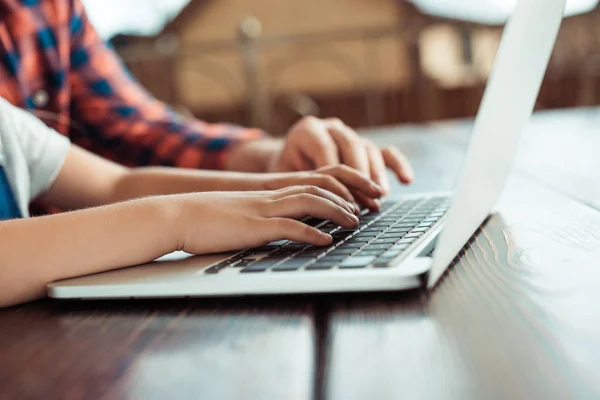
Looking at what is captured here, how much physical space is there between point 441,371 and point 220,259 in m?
0.18

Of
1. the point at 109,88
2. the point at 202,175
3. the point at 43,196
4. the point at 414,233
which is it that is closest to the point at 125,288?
the point at 414,233

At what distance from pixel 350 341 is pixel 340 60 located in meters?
5.78

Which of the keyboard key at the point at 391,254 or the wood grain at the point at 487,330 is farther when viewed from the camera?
the keyboard key at the point at 391,254

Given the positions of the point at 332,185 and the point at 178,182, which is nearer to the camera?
the point at 332,185

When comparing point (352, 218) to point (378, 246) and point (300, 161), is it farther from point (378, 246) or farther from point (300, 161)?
point (300, 161)

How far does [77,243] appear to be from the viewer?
0.36m

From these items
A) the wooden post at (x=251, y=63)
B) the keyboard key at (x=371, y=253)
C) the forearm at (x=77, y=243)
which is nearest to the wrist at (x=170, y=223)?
the forearm at (x=77, y=243)

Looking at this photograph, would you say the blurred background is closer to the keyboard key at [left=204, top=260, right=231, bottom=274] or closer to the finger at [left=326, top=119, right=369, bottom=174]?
the finger at [left=326, top=119, right=369, bottom=174]

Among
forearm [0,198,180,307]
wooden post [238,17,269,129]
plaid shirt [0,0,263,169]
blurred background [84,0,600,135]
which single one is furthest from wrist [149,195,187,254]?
blurred background [84,0,600,135]

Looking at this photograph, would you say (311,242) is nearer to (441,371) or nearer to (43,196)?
(441,371)

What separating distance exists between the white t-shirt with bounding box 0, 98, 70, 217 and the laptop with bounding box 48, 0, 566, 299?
11.1 inches

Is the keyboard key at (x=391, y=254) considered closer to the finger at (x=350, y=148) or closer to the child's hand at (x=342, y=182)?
the child's hand at (x=342, y=182)

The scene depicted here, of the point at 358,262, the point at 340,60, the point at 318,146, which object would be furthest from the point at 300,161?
the point at 340,60

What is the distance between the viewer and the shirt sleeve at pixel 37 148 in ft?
2.05
